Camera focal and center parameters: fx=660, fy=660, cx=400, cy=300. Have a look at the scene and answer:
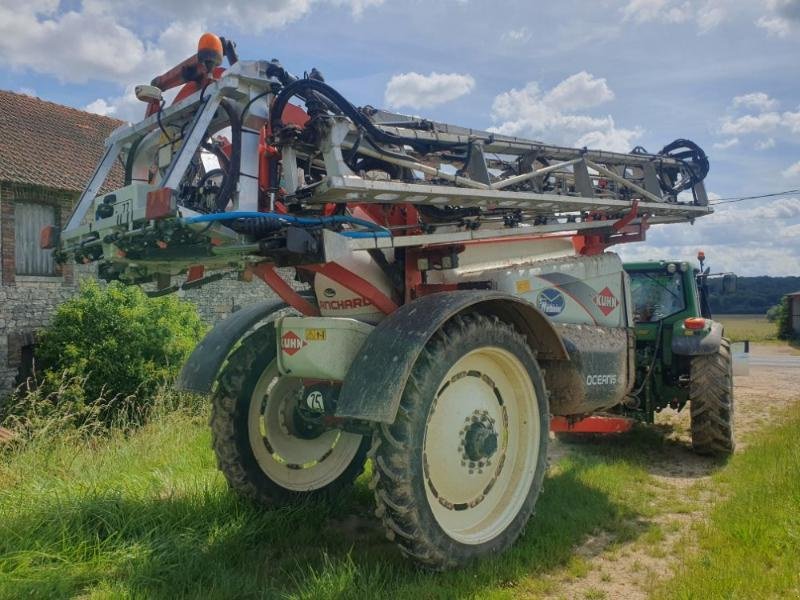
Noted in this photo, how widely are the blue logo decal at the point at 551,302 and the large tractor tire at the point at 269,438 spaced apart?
1.78 meters

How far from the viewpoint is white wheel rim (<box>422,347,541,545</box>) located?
377 centimetres

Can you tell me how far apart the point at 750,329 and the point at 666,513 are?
1602 inches

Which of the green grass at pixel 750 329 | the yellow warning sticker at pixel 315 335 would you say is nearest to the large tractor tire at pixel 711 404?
the yellow warning sticker at pixel 315 335

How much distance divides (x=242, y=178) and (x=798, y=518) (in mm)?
4093

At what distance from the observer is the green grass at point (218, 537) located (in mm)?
3408

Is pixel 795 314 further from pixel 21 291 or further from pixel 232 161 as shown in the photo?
pixel 232 161

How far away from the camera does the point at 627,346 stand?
552 centimetres

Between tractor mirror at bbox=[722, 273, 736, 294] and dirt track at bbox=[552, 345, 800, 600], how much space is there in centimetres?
173

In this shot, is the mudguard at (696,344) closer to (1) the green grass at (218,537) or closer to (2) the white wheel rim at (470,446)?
(1) the green grass at (218,537)

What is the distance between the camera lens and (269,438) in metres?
4.85

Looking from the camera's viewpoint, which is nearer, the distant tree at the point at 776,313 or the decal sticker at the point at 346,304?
the decal sticker at the point at 346,304

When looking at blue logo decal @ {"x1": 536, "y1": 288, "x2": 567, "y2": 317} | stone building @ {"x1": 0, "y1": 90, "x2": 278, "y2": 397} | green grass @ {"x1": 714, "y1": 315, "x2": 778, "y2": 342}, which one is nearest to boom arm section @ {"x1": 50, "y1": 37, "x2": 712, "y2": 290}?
blue logo decal @ {"x1": 536, "y1": 288, "x2": 567, "y2": 317}

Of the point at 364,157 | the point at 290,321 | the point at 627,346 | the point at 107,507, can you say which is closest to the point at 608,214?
the point at 627,346

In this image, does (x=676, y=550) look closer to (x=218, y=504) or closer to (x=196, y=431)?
(x=218, y=504)
